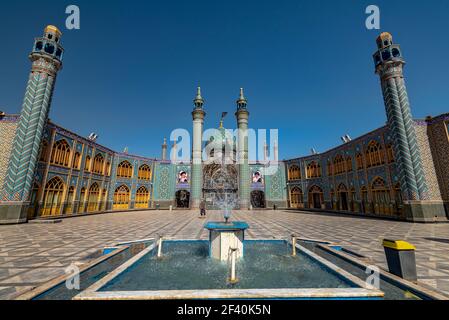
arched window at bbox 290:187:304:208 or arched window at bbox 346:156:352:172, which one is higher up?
arched window at bbox 346:156:352:172

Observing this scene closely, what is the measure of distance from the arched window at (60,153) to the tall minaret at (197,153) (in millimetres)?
12080

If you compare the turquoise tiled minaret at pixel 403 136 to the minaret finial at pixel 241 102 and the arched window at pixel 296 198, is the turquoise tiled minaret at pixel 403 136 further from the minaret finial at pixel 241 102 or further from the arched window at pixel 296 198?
the minaret finial at pixel 241 102

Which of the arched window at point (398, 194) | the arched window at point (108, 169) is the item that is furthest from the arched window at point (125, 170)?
the arched window at point (398, 194)

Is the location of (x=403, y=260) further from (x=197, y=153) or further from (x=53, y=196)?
(x=197, y=153)

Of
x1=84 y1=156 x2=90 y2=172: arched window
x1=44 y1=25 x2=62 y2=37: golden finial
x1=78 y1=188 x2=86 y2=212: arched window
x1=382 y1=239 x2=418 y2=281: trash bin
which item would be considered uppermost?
x1=44 y1=25 x2=62 y2=37: golden finial

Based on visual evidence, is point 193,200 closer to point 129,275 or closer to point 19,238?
point 19,238

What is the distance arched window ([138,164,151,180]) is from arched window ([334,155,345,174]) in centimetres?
2167

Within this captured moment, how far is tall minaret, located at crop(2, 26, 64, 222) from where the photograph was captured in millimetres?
11438

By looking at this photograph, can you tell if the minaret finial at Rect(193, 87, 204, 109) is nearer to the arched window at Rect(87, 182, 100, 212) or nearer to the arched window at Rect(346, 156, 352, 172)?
the arched window at Rect(87, 182, 100, 212)

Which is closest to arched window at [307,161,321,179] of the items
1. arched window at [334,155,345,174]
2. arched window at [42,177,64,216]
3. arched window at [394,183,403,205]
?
arched window at [334,155,345,174]

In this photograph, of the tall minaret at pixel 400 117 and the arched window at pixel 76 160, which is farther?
the arched window at pixel 76 160

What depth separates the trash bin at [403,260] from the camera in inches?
135

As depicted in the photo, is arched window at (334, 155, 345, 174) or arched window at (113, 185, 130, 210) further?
arched window at (113, 185, 130, 210)
